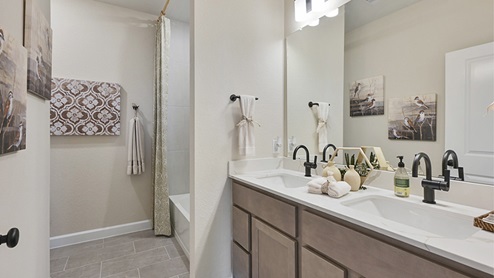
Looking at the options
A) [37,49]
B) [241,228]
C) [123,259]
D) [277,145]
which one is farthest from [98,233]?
[277,145]

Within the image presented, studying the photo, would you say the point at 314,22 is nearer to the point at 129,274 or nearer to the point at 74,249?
the point at 129,274

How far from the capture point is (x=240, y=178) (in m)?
1.70

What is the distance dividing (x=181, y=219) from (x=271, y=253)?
4.44ft

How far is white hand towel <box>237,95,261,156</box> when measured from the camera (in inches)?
70.6

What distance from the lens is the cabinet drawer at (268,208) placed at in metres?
1.25

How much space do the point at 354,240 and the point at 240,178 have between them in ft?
3.06

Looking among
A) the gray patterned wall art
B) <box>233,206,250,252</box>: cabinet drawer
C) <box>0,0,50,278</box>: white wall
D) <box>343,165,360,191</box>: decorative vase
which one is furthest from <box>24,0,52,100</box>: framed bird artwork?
<box>343,165,360,191</box>: decorative vase

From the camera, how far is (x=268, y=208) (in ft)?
4.65

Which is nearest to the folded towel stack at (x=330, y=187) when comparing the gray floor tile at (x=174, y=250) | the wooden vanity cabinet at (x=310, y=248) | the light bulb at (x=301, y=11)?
the wooden vanity cabinet at (x=310, y=248)

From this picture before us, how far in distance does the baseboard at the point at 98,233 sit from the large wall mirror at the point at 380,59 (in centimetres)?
223

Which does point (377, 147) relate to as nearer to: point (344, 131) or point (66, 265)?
point (344, 131)

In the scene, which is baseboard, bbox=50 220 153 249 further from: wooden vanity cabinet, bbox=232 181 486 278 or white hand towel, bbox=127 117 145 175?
wooden vanity cabinet, bbox=232 181 486 278

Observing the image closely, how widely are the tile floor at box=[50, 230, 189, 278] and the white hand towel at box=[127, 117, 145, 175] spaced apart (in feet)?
2.65

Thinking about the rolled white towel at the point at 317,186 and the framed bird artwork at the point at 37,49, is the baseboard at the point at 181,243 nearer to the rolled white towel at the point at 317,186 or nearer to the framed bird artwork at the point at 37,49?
the rolled white towel at the point at 317,186
